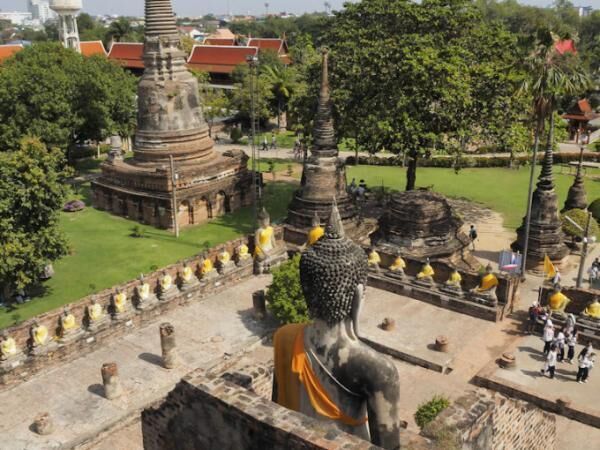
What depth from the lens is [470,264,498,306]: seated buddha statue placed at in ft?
69.5

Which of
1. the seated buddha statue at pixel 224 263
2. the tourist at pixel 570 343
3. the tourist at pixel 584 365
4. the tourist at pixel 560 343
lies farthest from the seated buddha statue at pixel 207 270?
the tourist at pixel 584 365

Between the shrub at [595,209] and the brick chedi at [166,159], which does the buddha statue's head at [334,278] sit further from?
the shrub at [595,209]

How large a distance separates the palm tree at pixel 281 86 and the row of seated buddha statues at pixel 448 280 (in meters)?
38.1

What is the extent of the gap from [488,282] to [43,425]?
47.1 ft

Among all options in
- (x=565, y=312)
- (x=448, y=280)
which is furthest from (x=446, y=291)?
(x=565, y=312)

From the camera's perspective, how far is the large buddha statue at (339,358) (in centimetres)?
801

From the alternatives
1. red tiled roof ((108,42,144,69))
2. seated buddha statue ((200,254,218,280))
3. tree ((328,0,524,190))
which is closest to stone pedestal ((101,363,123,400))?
seated buddha statue ((200,254,218,280))

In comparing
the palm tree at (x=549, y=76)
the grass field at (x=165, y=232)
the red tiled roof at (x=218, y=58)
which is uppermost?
the red tiled roof at (x=218, y=58)

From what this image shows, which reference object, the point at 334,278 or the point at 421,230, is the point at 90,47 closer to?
the point at 421,230

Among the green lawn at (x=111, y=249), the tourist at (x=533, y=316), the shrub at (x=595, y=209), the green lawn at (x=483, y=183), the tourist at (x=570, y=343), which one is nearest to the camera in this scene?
the tourist at (x=570, y=343)

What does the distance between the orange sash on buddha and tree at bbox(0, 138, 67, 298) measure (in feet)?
52.0

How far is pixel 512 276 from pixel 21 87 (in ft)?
97.5

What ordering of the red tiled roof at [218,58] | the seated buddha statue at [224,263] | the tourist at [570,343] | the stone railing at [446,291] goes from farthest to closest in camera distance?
the red tiled roof at [218,58]
the seated buddha statue at [224,263]
the stone railing at [446,291]
the tourist at [570,343]

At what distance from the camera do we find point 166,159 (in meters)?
34.7
